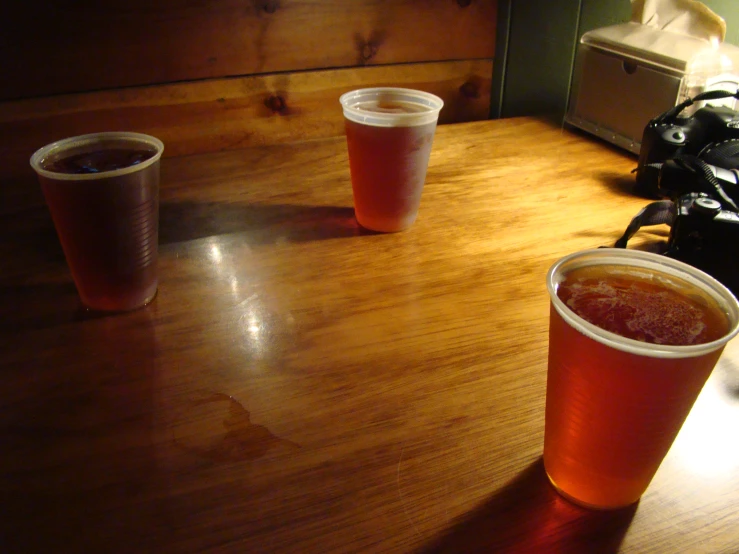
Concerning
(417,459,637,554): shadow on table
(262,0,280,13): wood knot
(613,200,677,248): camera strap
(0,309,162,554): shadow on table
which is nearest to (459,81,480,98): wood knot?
(262,0,280,13): wood knot

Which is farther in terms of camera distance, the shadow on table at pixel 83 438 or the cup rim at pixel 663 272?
the shadow on table at pixel 83 438

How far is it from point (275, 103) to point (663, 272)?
117 cm

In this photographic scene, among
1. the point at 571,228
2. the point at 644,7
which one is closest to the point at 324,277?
the point at 571,228

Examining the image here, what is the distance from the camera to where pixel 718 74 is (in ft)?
3.79

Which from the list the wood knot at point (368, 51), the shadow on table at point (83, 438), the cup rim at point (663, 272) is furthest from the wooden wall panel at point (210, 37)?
the cup rim at point (663, 272)

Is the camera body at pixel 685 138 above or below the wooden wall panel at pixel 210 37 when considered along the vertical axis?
below

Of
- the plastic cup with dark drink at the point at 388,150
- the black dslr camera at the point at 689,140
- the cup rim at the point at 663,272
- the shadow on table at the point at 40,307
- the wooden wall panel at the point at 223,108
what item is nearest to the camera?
the cup rim at the point at 663,272

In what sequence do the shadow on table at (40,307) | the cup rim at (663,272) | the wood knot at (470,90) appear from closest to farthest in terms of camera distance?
the cup rim at (663,272), the shadow on table at (40,307), the wood knot at (470,90)

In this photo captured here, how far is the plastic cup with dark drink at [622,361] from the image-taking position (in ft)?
1.37

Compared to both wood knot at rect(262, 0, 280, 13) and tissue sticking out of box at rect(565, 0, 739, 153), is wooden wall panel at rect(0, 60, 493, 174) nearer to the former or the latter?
wood knot at rect(262, 0, 280, 13)

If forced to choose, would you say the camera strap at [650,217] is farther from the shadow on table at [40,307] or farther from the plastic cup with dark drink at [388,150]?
the shadow on table at [40,307]

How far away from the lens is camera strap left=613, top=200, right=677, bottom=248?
0.94 m

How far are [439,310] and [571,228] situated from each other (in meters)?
0.36

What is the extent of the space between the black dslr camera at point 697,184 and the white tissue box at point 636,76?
0.11 meters
